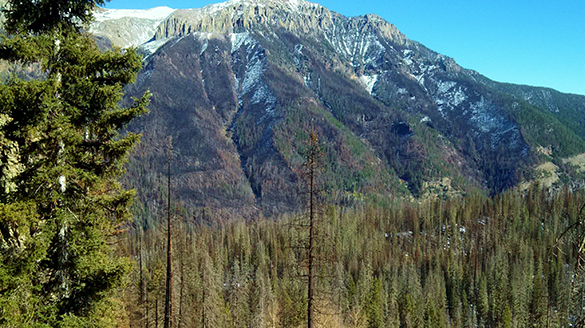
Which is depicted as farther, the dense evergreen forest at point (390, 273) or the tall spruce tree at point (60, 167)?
the dense evergreen forest at point (390, 273)

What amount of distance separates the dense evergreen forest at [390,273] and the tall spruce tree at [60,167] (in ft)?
31.4

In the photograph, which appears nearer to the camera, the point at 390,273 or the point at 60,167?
the point at 60,167

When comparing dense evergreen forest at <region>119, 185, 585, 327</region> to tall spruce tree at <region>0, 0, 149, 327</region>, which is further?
dense evergreen forest at <region>119, 185, 585, 327</region>

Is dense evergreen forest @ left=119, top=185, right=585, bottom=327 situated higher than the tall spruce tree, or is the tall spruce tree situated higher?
the tall spruce tree

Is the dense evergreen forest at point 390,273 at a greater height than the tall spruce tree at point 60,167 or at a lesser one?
lesser

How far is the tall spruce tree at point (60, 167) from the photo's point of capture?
1092cm

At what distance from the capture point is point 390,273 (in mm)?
129375

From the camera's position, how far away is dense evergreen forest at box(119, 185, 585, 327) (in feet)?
156

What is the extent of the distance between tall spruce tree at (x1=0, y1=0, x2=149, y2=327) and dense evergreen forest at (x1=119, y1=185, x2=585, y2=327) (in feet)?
31.4

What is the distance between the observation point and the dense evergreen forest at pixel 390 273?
47.7 meters

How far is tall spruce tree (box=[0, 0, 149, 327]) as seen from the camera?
35.8 feet

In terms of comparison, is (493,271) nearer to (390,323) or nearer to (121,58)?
(390,323)

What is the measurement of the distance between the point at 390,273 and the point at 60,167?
12794 centimetres

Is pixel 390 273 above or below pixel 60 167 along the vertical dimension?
below
